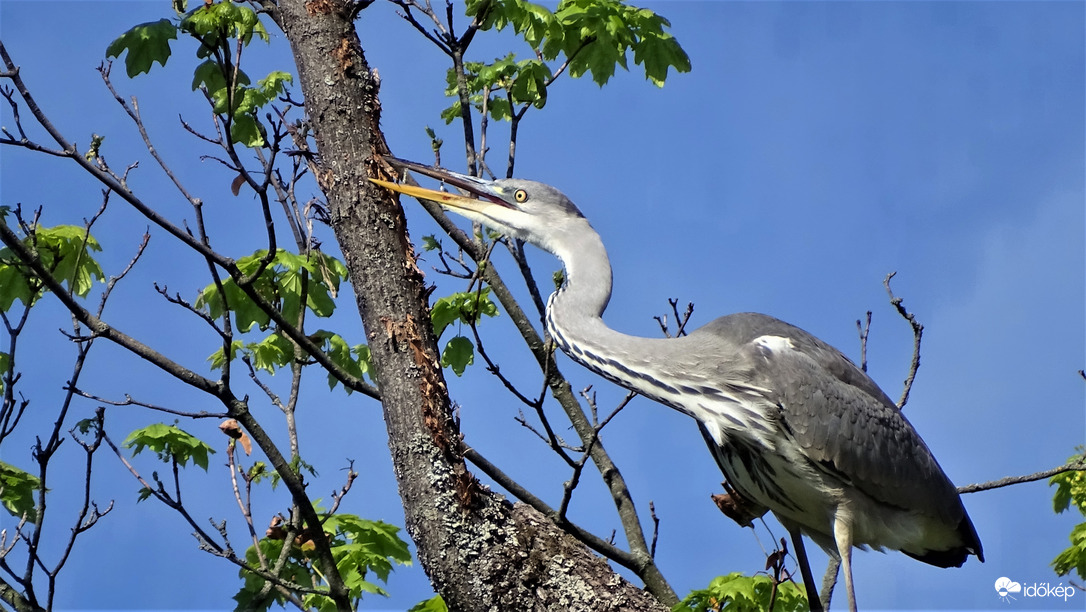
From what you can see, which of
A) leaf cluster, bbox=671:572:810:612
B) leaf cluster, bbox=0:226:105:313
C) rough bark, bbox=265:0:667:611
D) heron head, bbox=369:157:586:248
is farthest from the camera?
leaf cluster, bbox=0:226:105:313

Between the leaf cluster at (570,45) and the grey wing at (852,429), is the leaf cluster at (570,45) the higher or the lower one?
the higher one

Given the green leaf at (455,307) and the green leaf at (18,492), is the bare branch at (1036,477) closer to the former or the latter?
the green leaf at (455,307)

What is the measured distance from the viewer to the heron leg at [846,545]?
4.52 meters

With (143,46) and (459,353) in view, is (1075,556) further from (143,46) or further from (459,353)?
(143,46)

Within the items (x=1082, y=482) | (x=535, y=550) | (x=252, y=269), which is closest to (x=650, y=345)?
(x=535, y=550)

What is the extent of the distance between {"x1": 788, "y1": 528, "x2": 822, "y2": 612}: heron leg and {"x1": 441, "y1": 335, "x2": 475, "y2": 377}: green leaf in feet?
6.20

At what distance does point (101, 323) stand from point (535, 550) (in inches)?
76.2

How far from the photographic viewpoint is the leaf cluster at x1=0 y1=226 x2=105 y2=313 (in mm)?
4965

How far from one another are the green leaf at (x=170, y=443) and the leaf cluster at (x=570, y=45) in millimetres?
2351

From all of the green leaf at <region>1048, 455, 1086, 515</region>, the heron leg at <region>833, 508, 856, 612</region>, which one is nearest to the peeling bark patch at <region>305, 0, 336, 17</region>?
the heron leg at <region>833, 508, 856, 612</region>

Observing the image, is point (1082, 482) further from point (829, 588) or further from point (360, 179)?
point (360, 179)

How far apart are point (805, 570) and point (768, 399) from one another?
3.29 ft

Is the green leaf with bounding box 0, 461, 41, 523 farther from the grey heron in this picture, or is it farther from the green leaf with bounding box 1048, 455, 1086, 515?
the green leaf with bounding box 1048, 455, 1086, 515

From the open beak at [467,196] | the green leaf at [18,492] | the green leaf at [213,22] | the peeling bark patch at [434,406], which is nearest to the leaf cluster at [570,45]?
the open beak at [467,196]
